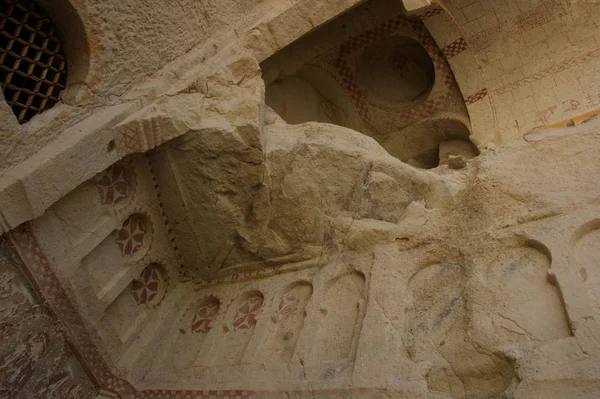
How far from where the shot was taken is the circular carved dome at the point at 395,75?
7535 millimetres

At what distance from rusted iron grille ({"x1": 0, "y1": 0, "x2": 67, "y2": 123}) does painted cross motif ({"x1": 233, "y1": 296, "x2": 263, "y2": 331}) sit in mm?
2256

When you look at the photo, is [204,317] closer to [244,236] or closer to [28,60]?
[244,236]

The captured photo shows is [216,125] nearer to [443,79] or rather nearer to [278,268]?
[278,268]

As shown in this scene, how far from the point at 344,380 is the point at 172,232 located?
2263mm

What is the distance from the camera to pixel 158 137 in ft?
13.1

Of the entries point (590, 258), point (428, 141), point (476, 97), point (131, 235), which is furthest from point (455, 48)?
point (131, 235)

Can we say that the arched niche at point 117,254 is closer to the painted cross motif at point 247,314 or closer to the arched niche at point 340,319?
the painted cross motif at point 247,314

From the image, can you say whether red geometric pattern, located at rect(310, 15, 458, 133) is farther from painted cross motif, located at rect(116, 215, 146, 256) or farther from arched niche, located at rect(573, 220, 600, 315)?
arched niche, located at rect(573, 220, 600, 315)

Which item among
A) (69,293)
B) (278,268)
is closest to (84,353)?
(69,293)

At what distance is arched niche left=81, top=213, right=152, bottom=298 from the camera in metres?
4.05

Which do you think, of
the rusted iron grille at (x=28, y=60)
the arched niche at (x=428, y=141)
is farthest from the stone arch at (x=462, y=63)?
the rusted iron grille at (x=28, y=60)

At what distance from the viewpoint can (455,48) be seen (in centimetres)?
693

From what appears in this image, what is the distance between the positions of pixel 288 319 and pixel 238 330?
0.50 meters

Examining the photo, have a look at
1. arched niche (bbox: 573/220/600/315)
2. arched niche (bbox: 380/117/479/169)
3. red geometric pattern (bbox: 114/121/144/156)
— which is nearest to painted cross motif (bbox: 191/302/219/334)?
red geometric pattern (bbox: 114/121/144/156)
